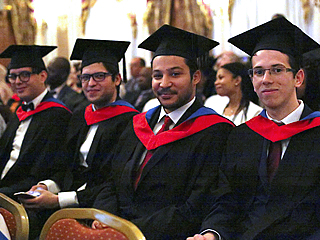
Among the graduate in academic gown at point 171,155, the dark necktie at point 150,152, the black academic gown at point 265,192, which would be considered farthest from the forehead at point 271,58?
the dark necktie at point 150,152

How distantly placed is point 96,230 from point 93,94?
152 cm

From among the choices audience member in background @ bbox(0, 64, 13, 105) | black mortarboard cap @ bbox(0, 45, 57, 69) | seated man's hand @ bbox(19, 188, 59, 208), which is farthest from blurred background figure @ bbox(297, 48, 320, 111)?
audience member in background @ bbox(0, 64, 13, 105)

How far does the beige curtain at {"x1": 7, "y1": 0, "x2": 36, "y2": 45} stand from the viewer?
9.43 m

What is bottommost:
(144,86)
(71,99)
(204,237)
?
(204,237)

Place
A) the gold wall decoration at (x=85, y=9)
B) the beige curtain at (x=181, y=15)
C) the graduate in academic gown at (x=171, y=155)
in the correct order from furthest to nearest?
the gold wall decoration at (x=85, y=9) < the beige curtain at (x=181, y=15) < the graduate in academic gown at (x=171, y=155)

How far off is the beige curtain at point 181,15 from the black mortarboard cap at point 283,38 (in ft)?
16.5

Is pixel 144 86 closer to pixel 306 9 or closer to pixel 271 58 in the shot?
pixel 306 9

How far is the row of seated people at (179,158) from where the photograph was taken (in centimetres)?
229

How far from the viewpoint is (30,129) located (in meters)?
3.99

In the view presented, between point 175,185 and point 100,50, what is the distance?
1430 millimetres

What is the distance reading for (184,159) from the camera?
2.64m

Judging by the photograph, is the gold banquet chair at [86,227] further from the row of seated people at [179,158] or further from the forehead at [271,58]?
the forehead at [271,58]

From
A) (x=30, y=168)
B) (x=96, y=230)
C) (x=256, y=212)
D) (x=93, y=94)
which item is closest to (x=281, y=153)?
(x=256, y=212)

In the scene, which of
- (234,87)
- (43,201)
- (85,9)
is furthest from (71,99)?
(85,9)
